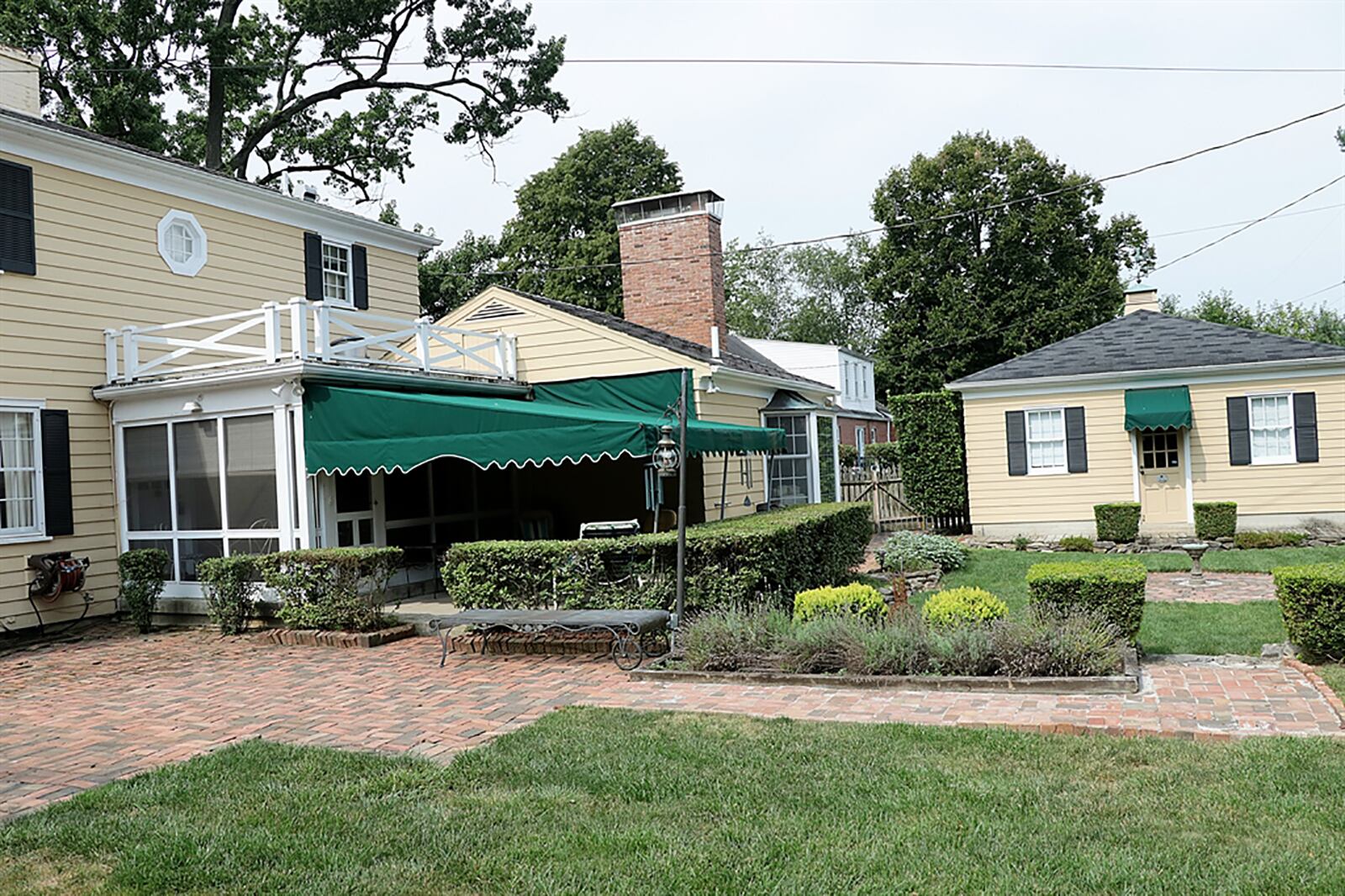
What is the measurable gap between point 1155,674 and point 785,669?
285cm

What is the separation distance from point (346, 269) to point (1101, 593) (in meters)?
13.3

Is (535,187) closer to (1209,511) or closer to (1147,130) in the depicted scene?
(1147,130)

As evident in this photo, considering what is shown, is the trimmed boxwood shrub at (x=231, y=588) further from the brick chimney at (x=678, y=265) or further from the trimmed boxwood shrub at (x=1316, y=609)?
the trimmed boxwood shrub at (x=1316, y=609)

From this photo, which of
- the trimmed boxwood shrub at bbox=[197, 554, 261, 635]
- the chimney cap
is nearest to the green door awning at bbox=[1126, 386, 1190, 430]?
the chimney cap

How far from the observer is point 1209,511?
741 inches

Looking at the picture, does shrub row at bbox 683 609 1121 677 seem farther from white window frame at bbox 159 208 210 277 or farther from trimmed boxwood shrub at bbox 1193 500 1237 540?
trimmed boxwood shrub at bbox 1193 500 1237 540

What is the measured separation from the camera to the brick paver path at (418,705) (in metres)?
6.34

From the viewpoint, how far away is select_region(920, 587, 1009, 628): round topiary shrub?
8.37 metres

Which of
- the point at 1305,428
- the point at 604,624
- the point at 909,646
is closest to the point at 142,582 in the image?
the point at 604,624

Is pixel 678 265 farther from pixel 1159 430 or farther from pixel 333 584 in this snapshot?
pixel 1159 430

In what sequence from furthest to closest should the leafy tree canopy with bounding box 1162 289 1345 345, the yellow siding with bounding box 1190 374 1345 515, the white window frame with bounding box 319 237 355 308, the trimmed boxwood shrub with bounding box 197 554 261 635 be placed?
the leafy tree canopy with bounding box 1162 289 1345 345, the yellow siding with bounding box 1190 374 1345 515, the white window frame with bounding box 319 237 355 308, the trimmed boxwood shrub with bounding box 197 554 261 635

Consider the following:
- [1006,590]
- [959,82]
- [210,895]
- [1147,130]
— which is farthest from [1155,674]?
[1147,130]

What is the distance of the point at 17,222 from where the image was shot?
39.8 ft

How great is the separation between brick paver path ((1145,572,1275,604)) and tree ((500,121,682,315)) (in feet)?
86.0
